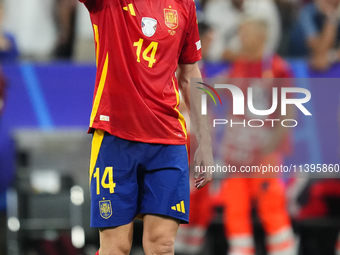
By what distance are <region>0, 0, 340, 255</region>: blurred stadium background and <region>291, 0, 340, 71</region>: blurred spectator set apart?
0.04 feet

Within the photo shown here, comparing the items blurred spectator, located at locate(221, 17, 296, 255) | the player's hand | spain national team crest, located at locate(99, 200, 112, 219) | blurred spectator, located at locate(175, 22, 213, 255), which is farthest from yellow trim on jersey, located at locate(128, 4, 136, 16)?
blurred spectator, located at locate(175, 22, 213, 255)

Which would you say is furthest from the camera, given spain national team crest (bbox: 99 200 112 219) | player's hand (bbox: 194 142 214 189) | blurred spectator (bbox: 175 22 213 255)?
blurred spectator (bbox: 175 22 213 255)

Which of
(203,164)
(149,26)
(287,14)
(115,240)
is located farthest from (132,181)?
(287,14)

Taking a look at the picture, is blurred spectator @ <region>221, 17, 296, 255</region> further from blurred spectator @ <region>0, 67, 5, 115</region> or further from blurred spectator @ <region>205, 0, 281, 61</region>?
blurred spectator @ <region>0, 67, 5, 115</region>

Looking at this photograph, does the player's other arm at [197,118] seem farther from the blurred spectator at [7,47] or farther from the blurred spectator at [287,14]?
the blurred spectator at [287,14]

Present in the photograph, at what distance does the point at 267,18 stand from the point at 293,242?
2295mm

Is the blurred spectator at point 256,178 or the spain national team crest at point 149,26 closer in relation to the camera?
the spain national team crest at point 149,26

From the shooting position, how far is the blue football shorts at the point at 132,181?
80.7 inches

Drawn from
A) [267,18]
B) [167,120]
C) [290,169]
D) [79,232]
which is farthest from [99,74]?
[267,18]

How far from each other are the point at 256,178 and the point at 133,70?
2692 mm

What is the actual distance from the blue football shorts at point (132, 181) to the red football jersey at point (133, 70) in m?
0.05

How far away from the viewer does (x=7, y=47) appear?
4664 millimetres

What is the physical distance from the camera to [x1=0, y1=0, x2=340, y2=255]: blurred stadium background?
436 cm

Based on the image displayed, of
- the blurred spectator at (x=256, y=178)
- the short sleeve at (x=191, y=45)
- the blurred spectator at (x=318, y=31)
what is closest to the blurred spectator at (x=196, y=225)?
the blurred spectator at (x=256, y=178)
